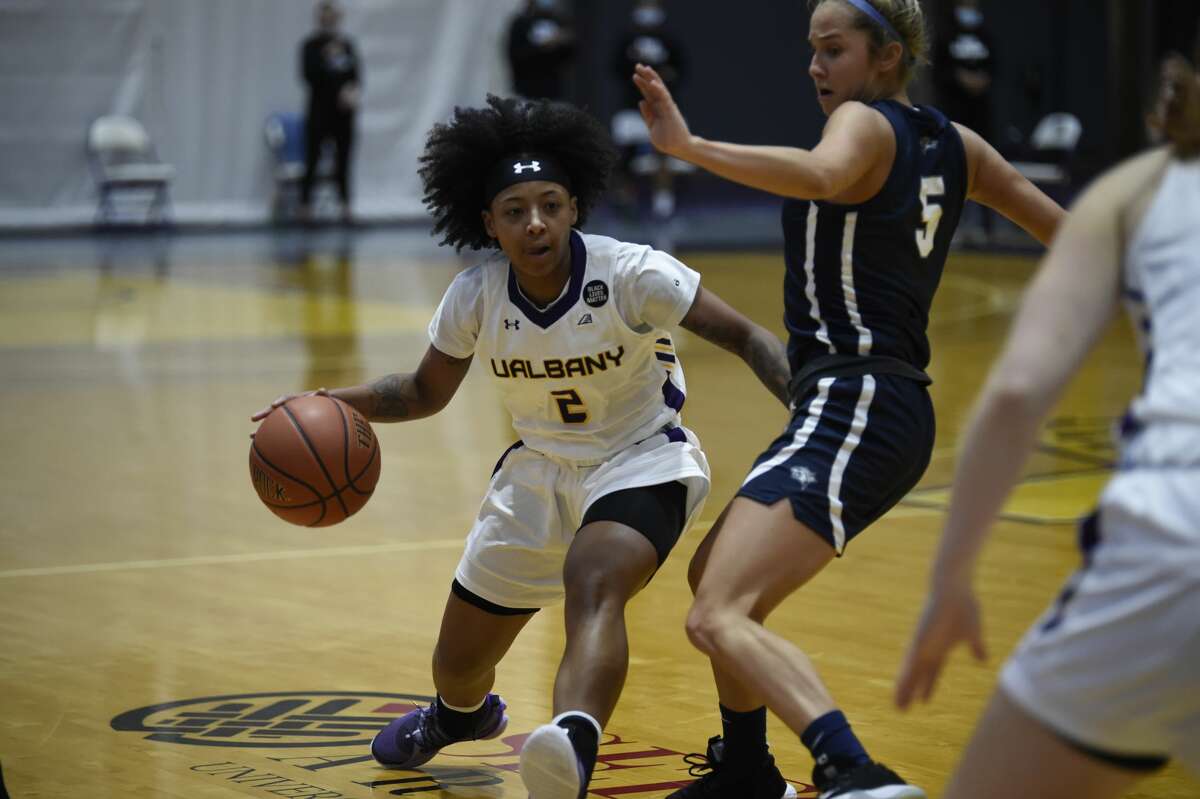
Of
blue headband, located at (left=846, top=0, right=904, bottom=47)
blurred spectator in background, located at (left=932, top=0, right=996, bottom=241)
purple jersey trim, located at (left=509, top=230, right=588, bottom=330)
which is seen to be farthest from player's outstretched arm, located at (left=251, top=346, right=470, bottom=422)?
blurred spectator in background, located at (left=932, top=0, right=996, bottom=241)

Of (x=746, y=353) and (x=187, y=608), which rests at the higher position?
(x=746, y=353)

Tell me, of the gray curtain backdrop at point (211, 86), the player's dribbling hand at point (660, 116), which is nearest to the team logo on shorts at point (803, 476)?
the player's dribbling hand at point (660, 116)

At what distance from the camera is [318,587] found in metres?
6.79

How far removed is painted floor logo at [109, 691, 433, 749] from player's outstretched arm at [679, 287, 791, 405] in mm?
1491

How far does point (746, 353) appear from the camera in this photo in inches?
178

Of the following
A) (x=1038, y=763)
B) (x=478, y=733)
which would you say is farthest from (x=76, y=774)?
(x=1038, y=763)

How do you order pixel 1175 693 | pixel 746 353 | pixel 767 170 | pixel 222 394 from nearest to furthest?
1. pixel 1175 693
2. pixel 767 170
3. pixel 746 353
4. pixel 222 394

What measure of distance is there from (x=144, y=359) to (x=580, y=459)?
8.77 m

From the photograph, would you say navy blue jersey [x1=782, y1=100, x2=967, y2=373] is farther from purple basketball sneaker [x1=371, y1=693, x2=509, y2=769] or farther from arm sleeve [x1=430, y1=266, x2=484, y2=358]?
purple basketball sneaker [x1=371, y1=693, x2=509, y2=769]

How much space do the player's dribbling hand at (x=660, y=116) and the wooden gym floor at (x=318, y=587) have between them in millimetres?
1652

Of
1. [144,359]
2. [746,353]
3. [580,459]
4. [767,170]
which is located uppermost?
[767,170]

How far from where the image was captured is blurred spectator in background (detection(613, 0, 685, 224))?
72.4ft

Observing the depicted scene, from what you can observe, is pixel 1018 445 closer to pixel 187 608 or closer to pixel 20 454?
pixel 187 608

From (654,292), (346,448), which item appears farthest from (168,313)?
(654,292)
